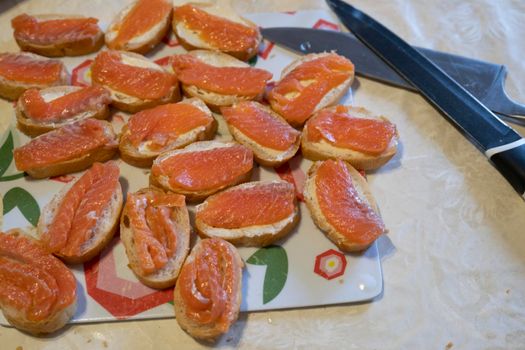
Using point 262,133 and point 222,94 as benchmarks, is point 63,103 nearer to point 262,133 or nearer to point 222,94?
point 222,94

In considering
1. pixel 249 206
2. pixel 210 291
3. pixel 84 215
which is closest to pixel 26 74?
pixel 84 215

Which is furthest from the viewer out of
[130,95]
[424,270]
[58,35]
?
[58,35]

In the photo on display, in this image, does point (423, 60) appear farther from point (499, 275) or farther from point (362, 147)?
point (499, 275)

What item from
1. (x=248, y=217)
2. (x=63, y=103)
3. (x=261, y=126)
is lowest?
(x=248, y=217)

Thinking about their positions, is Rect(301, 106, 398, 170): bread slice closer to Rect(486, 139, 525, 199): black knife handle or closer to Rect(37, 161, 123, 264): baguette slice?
Rect(486, 139, 525, 199): black knife handle

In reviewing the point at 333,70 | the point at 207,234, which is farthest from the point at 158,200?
the point at 333,70
